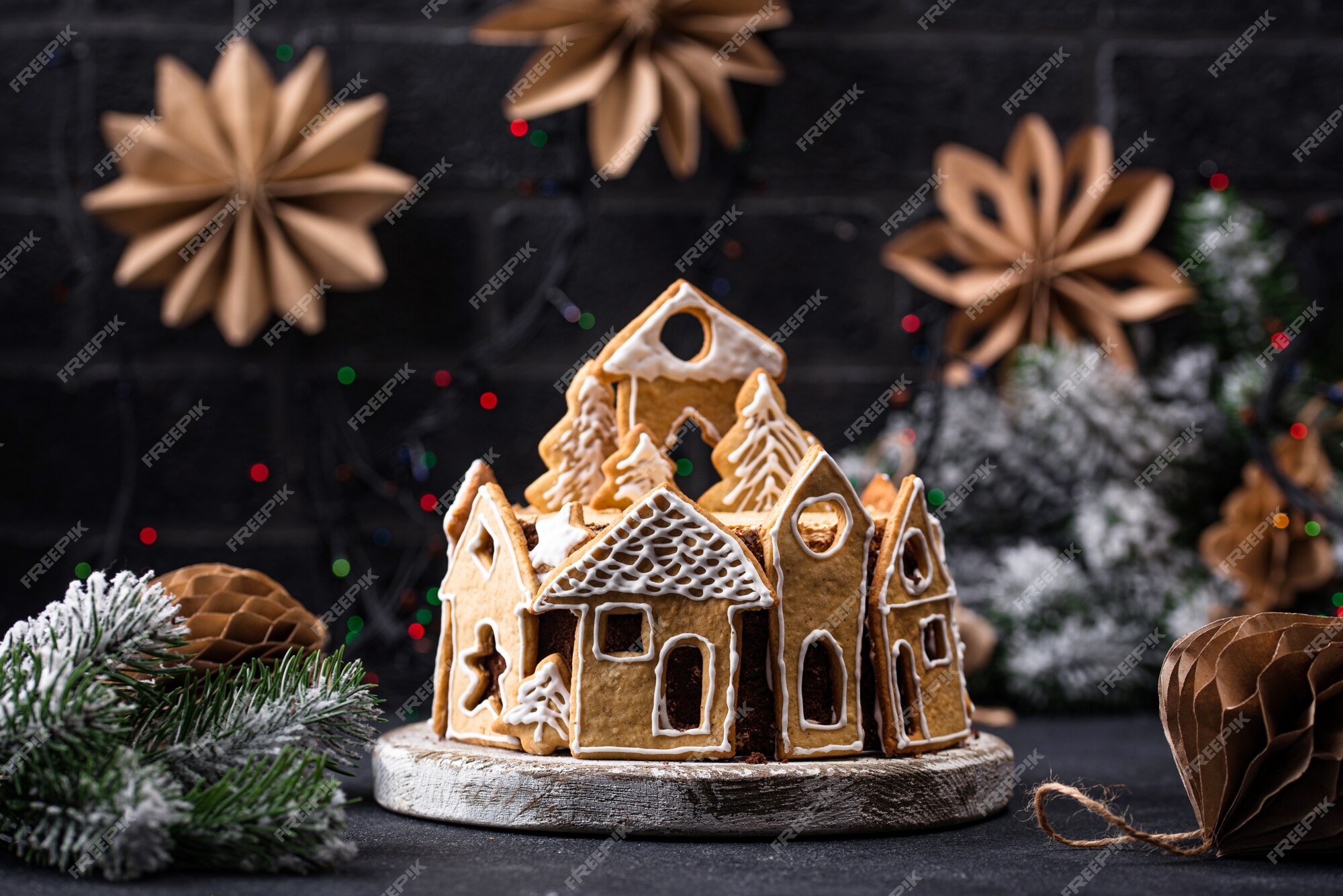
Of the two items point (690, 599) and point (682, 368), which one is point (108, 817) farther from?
point (682, 368)

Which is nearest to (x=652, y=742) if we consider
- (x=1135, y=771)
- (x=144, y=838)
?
(x=144, y=838)

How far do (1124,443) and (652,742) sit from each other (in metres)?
1.05

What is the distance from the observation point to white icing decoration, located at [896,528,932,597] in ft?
3.40

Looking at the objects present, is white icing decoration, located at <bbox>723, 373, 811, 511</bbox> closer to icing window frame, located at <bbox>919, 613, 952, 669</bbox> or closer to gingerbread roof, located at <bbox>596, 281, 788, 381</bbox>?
gingerbread roof, located at <bbox>596, 281, 788, 381</bbox>

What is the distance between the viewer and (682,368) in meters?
1.13

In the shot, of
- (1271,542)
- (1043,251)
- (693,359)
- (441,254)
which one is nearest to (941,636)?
(693,359)

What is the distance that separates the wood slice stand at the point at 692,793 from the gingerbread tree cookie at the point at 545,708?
1 centimetres

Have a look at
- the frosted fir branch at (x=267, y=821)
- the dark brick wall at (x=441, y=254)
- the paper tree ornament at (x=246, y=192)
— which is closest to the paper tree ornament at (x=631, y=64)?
the dark brick wall at (x=441, y=254)

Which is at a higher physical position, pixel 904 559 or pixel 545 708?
pixel 904 559

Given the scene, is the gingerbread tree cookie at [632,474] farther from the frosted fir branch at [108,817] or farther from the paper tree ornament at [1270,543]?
the paper tree ornament at [1270,543]

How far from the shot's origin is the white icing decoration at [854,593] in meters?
0.97

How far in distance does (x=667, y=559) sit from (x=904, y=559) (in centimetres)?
23

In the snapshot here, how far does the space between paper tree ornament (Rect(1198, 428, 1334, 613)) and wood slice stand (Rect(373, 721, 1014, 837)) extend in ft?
2.90

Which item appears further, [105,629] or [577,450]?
[577,450]
